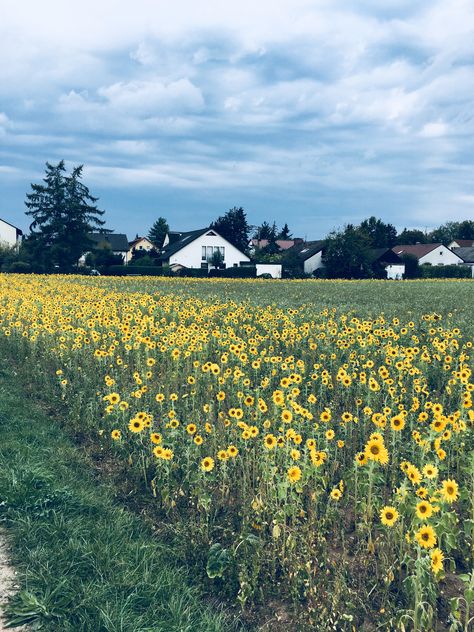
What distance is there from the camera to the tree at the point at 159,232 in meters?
114

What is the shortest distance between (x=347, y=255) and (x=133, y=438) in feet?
194

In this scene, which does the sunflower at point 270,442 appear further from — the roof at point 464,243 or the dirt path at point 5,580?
the roof at point 464,243

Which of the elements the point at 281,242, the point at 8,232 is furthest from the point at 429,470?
the point at 281,242

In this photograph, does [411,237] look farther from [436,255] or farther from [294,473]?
[294,473]

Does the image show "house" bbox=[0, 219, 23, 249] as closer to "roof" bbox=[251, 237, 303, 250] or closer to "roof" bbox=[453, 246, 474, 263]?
"roof" bbox=[251, 237, 303, 250]

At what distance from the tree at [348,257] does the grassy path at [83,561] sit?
5947cm

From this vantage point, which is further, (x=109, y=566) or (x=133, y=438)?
(x=133, y=438)

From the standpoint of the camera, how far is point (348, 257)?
62688 millimetres

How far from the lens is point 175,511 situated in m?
4.65

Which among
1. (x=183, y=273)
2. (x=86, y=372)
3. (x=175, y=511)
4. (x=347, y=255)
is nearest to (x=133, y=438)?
(x=175, y=511)

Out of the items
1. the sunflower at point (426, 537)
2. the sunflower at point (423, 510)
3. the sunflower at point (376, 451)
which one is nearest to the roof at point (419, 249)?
the sunflower at point (376, 451)

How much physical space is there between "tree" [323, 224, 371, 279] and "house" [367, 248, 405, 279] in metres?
1.12

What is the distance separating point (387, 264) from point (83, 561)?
71.6m

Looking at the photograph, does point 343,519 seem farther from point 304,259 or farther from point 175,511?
point 304,259
